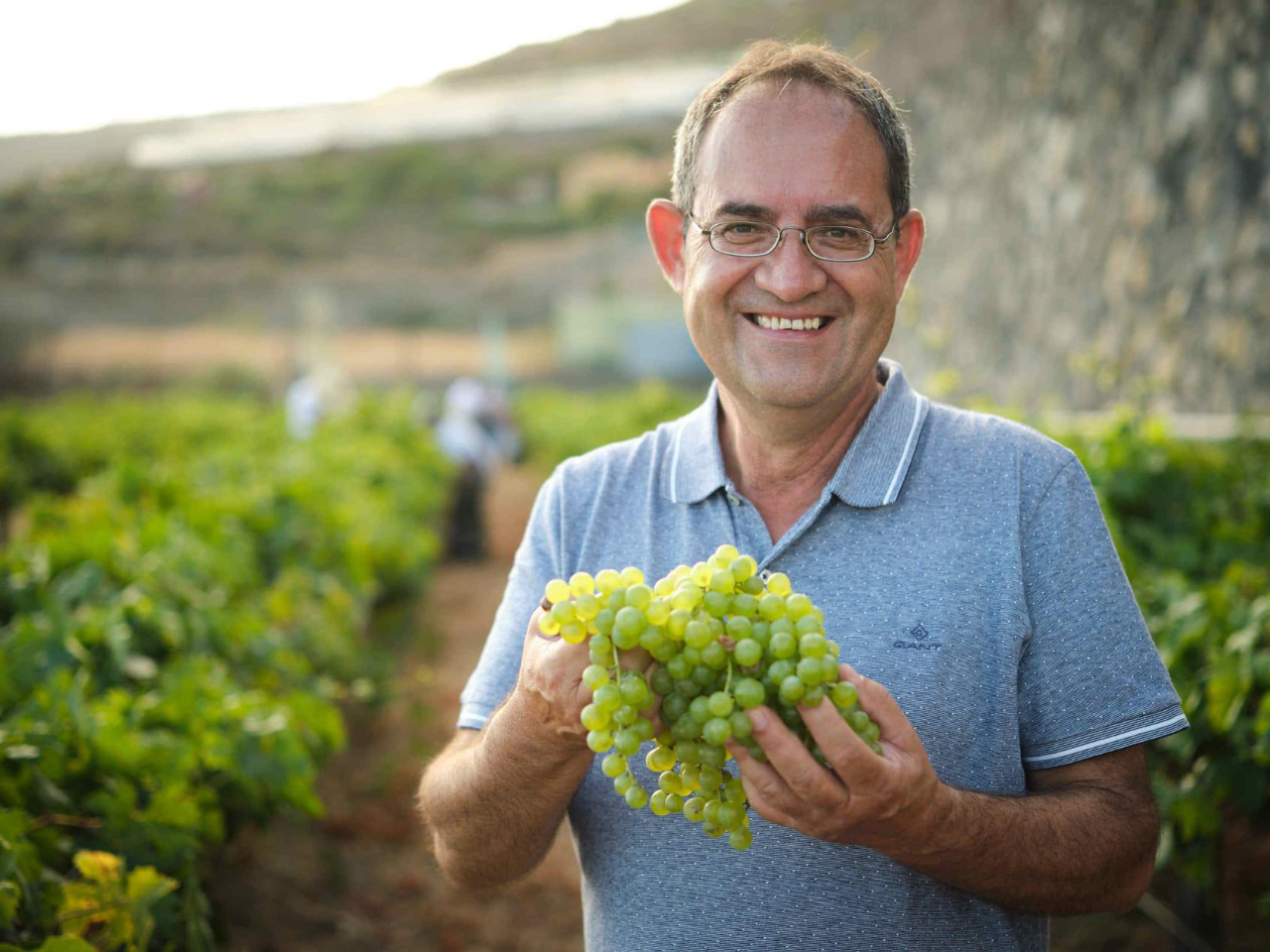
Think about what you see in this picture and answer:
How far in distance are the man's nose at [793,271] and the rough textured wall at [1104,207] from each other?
3250 millimetres

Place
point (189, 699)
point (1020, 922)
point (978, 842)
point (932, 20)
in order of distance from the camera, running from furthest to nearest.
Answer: point (932, 20) < point (189, 699) < point (1020, 922) < point (978, 842)

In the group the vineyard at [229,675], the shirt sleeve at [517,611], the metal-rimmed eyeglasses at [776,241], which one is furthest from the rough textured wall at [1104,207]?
the shirt sleeve at [517,611]

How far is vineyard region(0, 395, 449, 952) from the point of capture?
6.54 feet

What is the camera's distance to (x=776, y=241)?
1.76 meters

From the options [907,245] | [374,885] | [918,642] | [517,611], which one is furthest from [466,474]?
[918,642]

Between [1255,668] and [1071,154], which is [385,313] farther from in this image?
[1255,668]

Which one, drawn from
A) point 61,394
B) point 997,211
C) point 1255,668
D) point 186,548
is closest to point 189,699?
point 186,548

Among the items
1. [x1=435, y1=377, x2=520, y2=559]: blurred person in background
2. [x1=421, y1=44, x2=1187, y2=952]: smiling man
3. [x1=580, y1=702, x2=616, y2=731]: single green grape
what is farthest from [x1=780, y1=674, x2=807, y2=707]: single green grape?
[x1=435, y1=377, x2=520, y2=559]: blurred person in background

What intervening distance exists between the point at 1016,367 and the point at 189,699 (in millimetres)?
6369

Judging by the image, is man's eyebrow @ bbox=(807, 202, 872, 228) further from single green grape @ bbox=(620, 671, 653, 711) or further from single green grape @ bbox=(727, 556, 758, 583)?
single green grape @ bbox=(620, 671, 653, 711)

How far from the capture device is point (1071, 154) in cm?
660

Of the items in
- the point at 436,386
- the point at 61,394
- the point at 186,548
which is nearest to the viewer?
the point at 186,548

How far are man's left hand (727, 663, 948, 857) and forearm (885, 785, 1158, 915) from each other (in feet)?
0.30

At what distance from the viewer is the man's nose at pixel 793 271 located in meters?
1.74
